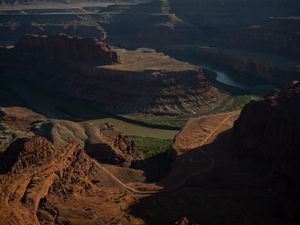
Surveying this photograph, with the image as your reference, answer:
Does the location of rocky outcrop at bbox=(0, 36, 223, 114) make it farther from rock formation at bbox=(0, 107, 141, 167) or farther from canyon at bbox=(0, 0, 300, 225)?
rock formation at bbox=(0, 107, 141, 167)

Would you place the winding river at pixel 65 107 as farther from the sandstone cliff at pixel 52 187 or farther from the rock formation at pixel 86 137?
the sandstone cliff at pixel 52 187

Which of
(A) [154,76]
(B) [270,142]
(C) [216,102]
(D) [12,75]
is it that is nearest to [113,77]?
(A) [154,76]

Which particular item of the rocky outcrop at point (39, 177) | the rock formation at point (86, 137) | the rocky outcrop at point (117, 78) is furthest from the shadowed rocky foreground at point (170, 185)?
the rocky outcrop at point (117, 78)

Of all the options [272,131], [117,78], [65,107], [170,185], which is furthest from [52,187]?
[117,78]

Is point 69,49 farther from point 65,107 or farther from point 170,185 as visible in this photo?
point 170,185

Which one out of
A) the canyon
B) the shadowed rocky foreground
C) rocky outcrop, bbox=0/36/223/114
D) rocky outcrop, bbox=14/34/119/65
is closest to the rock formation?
the canyon

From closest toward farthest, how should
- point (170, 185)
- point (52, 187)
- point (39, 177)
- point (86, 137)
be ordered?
point (39, 177) < point (52, 187) < point (170, 185) < point (86, 137)

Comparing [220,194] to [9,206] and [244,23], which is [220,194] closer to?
[9,206]

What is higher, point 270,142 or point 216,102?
point 270,142
